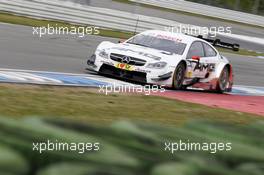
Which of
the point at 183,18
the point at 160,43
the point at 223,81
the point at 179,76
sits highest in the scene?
the point at 160,43

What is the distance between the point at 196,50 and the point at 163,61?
1.27 m

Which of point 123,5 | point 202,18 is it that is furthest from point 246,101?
point 202,18

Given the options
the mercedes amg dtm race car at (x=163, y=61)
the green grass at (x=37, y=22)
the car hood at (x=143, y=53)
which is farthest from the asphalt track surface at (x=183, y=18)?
the car hood at (x=143, y=53)

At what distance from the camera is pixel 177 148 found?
441cm

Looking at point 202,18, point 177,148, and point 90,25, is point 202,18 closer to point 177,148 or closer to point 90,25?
point 90,25

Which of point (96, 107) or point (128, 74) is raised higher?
point (96, 107)

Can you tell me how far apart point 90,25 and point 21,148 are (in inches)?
863

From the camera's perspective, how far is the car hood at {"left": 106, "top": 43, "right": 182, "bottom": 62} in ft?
45.0

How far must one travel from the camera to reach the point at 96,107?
9992 millimetres

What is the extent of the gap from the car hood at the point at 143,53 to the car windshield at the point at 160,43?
9.2 inches

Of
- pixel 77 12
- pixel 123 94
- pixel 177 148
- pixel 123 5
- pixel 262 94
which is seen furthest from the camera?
pixel 123 5

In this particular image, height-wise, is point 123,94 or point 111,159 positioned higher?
point 111,159

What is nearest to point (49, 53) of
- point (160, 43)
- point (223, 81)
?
point (160, 43)

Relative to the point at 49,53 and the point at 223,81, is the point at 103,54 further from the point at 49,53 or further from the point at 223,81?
the point at 223,81
